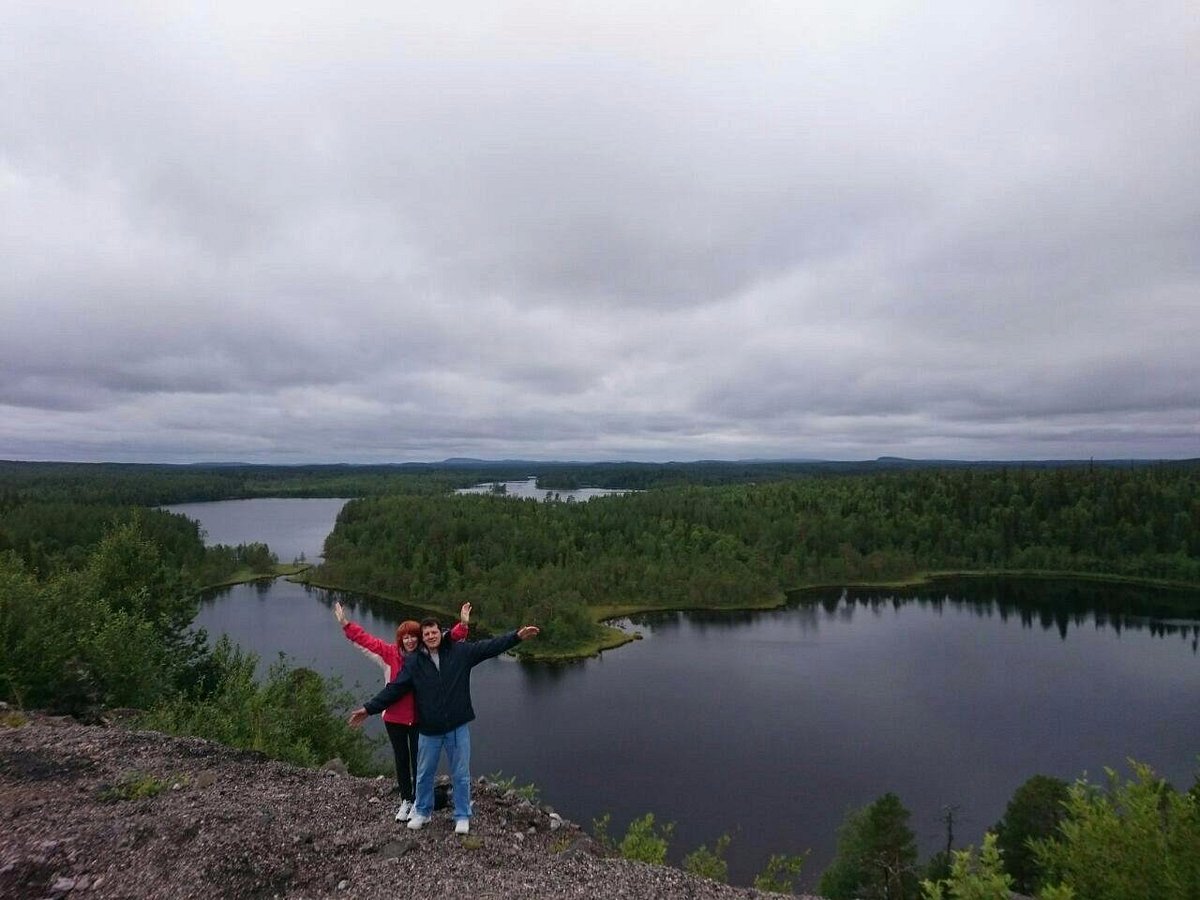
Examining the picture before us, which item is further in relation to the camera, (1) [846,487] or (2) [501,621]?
(1) [846,487]

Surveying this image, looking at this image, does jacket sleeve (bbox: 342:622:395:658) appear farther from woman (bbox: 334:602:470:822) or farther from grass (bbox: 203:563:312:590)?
grass (bbox: 203:563:312:590)

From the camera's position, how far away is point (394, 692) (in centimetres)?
700

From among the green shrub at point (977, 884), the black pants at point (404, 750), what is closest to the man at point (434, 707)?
the black pants at point (404, 750)

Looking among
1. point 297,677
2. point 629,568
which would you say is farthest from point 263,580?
point 297,677

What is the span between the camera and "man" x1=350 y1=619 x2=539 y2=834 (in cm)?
691

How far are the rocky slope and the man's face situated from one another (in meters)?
1.86

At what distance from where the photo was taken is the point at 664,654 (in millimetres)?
63250

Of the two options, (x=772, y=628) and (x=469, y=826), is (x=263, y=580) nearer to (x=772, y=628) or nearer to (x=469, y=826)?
(x=772, y=628)

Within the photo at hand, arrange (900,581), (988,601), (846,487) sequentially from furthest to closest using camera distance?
(846,487)
(900,581)
(988,601)

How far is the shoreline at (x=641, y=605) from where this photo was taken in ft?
210

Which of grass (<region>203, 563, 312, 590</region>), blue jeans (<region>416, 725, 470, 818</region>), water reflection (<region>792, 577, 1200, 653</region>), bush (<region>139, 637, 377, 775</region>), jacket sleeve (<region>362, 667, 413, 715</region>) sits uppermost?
jacket sleeve (<region>362, 667, 413, 715</region>)

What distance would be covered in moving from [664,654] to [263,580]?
6419 centimetres

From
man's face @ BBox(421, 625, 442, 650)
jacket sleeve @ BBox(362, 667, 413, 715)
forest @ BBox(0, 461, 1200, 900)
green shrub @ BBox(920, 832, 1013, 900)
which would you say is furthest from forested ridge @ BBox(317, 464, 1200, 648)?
green shrub @ BBox(920, 832, 1013, 900)

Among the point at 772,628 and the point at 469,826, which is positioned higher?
the point at 469,826
